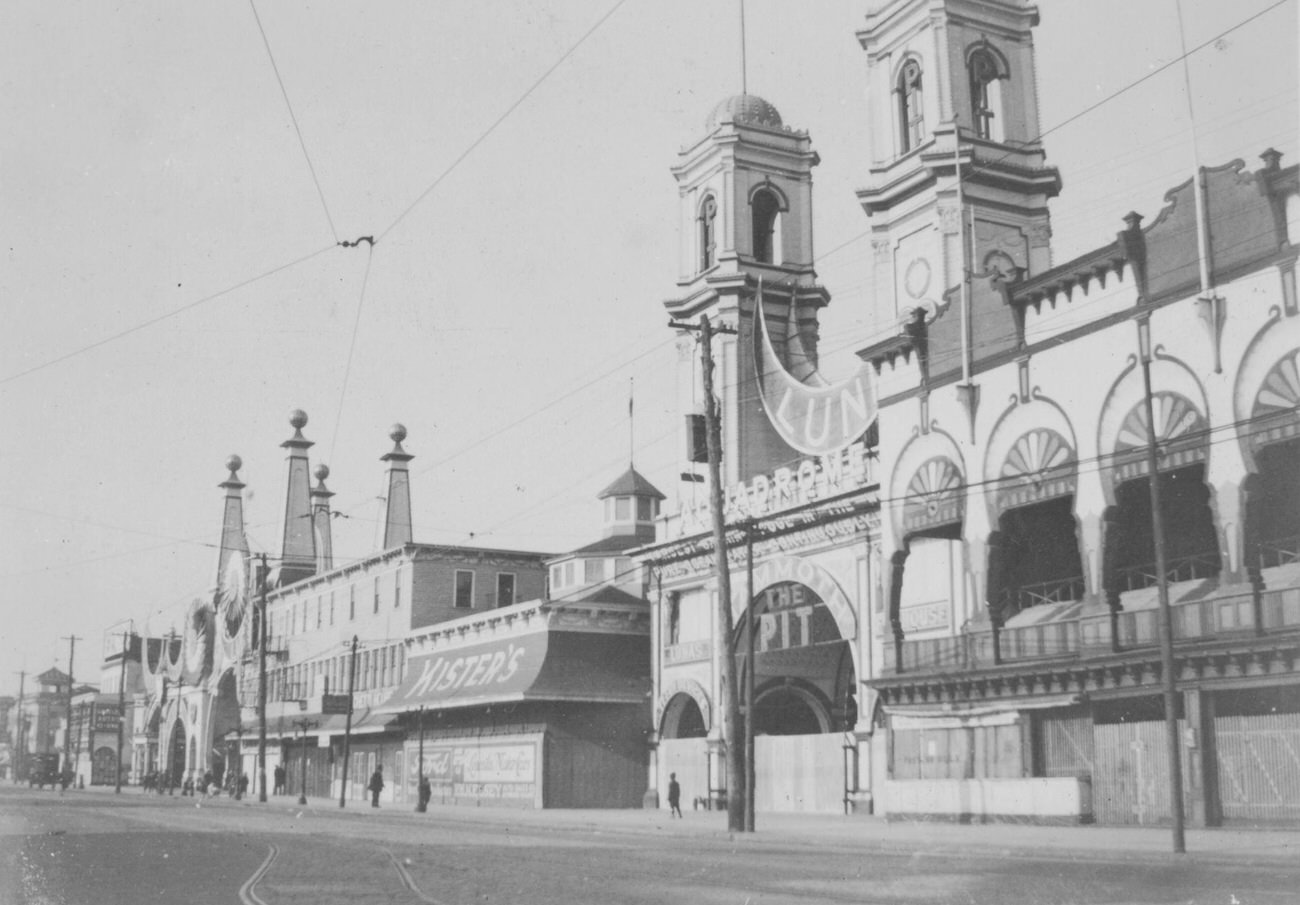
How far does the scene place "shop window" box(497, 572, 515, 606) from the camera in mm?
66750

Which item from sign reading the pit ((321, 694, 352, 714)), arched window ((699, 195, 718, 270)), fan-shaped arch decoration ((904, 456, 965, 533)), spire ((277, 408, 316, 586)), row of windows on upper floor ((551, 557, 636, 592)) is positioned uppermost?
arched window ((699, 195, 718, 270))

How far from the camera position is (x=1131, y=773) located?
29.1 meters

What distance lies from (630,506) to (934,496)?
2660 cm

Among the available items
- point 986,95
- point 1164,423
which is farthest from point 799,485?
point 1164,423

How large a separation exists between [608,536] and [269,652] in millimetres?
26948

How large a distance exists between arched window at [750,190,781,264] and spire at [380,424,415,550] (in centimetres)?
3127

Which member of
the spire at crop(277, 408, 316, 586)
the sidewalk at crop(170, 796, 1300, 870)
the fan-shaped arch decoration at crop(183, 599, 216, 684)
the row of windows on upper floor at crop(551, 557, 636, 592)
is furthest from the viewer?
the fan-shaped arch decoration at crop(183, 599, 216, 684)

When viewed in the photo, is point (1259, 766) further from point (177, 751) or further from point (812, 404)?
point (177, 751)

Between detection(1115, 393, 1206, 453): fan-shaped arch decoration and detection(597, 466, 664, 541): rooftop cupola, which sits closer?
detection(1115, 393, 1206, 453): fan-shaped arch decoration

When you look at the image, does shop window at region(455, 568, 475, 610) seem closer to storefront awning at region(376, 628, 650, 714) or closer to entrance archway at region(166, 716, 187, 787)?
storefront awning at region(376, 628, 650, 714)

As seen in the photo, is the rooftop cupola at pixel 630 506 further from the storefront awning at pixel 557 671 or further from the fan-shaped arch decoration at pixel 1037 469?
the fan-shaped arch decoration at pixel 1037 469

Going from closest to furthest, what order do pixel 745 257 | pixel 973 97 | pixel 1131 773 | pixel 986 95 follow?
1. pixel 1131 773
2. pixel 973 97
3. pixel 986 95
4. pixel 745 257

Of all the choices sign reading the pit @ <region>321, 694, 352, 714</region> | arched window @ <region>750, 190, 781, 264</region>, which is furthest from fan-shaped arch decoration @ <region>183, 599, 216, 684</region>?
arched window @ <region>750, 190, 781, 264</region>

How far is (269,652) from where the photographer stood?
7775 cm
